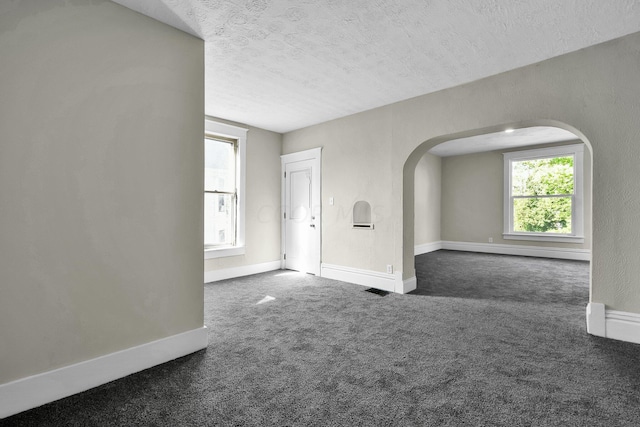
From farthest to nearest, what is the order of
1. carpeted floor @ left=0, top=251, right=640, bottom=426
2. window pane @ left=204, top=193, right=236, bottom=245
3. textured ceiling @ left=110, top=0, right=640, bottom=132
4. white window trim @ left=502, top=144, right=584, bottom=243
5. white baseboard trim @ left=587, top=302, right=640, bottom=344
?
white window trim @ left=502, top=144, right=584, bottom=243
window pane @ left=204, top=193, right=236, bottom=245
white baseboard trim @ left=587, top=302, right=640, bottom=344
textured ceiling @ left=110, top=0, right=640, bottom=132
carpeted floor @ left=0, top=251, right=640, bottom=426

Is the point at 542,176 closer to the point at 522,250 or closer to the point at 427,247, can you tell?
the point at 522,250

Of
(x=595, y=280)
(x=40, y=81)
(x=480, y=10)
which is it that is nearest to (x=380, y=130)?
(x=480, y=10)

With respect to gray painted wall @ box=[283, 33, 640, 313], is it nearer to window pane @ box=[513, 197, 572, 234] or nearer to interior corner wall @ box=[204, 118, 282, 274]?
interior corner wall @ box=[204, 118, 282, 274]

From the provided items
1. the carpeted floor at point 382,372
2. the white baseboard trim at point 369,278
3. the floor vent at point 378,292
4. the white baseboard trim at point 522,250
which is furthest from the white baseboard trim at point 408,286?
the white baseboard trim at point 522,250

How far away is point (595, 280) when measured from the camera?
2660mm

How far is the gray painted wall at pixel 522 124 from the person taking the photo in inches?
99.8

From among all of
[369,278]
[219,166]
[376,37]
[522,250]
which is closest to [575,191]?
[522,250]

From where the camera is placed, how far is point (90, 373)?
1932mm

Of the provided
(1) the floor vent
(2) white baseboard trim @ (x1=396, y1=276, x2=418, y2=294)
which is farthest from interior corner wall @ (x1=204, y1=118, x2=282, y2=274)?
(2) white baseboard trim @ (x1=396, y1=276, x2=418, y2=294)

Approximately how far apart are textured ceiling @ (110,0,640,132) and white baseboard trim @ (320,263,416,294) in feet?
7.92

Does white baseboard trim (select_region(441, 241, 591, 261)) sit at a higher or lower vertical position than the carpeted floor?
higher

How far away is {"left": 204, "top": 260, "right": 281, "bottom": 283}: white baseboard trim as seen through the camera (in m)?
4.65

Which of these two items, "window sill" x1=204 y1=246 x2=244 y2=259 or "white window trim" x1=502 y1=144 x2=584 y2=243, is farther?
"white window trim" x1=502 y1=144 x2=584 y2=243

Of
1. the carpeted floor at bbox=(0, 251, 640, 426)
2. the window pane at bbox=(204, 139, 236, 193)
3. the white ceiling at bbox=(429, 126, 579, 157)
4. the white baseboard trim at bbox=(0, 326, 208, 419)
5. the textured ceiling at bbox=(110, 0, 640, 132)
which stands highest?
the white ceiling at bbox=(429, 126, 579, 157)
